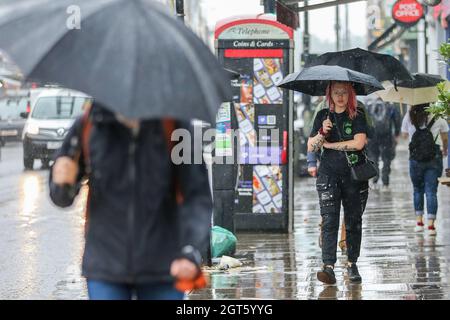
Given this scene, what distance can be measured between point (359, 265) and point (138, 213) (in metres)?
6.61

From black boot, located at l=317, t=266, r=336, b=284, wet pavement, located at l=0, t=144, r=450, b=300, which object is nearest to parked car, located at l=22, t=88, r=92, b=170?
wet pavement, located at l=0, t=144, r=450, b=300

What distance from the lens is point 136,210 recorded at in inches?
181

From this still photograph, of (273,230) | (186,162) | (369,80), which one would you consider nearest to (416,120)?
(273,230)

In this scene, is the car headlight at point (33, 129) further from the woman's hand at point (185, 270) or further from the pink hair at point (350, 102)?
the woman's hand at point (185, 270)

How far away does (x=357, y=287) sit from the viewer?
9.56m

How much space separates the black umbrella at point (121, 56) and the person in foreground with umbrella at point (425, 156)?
937 cm

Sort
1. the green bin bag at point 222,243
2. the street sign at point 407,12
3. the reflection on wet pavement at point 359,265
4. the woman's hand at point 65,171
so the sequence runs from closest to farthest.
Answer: the woman's hand at point 65,171 → the reflection on wet pavement at point 359,265 → the green bin bag at point 222,243 → the street sign at point 407,12

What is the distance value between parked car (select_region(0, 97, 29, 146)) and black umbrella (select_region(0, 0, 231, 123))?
118ft

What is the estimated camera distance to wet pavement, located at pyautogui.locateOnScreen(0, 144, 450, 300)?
9.41 meters

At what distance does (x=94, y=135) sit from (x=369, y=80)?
5.54m

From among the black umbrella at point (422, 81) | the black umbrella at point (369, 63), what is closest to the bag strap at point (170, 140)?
the black umbrella at point (369, 63)

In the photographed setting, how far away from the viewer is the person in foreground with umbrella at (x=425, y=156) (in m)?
13.9

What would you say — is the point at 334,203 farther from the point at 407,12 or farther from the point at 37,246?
the point at 407,12

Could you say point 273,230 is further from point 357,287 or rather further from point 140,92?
point 140,92
